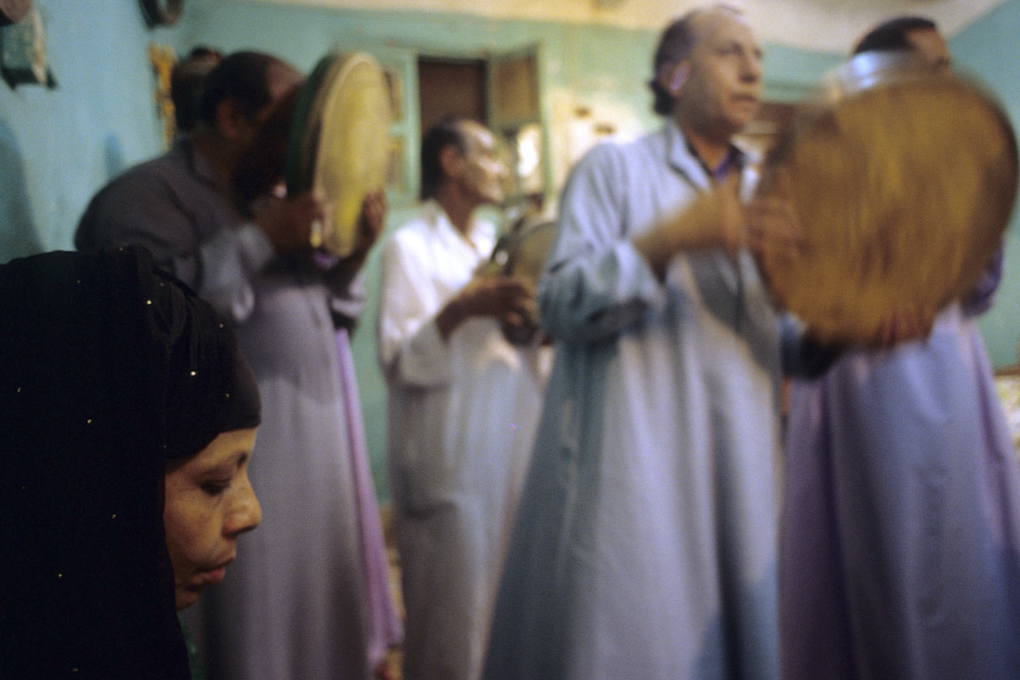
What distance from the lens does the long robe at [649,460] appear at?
3.40 feet

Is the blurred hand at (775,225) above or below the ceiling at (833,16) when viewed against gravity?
below

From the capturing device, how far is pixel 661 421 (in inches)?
43.3

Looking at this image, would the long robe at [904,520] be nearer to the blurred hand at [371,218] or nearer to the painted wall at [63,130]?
the blurred hand at [371,218]

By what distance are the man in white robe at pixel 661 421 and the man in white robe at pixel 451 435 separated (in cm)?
60

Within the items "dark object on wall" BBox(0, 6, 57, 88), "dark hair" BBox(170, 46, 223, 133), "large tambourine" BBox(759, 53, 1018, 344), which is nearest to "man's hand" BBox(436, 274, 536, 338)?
"dark hair" BBox(170, 46, 223, 133)

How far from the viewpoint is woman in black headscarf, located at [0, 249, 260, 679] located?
50 cm

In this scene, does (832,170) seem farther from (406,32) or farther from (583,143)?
(406,32)

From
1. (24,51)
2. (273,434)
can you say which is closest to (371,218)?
(273,434)

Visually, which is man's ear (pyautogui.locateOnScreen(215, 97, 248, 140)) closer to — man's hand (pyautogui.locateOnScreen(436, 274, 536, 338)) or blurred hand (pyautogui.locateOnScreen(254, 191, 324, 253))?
blurred hand (pyautogui.locateOnScreen(254, 191, 324, 253))

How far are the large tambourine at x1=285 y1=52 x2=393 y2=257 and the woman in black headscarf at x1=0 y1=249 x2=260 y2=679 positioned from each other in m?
0.41

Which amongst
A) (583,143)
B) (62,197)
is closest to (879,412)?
(62,197)

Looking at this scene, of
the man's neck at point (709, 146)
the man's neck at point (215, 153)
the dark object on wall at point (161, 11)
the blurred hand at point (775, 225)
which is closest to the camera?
the blurred hand at point (775, 225)

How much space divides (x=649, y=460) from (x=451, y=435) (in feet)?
2.92

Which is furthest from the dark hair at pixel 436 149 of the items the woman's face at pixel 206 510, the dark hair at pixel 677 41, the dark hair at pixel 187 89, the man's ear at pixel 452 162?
the woman's face at pixel 206 510
